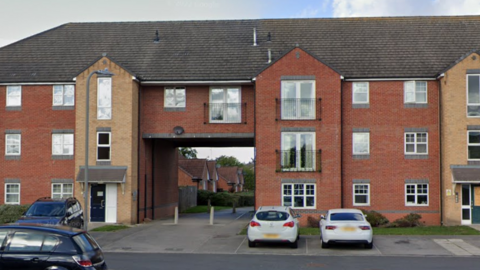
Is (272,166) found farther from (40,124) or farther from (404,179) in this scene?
(40,124)

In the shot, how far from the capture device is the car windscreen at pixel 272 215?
22.2m

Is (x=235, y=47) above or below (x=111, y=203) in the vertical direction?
above

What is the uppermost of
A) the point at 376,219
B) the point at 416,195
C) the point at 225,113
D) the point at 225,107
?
the point at 225,107

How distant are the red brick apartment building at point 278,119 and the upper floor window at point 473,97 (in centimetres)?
5

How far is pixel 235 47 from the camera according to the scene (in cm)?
3494

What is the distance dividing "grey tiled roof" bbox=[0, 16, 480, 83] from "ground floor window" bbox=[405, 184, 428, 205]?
5683 millimetres

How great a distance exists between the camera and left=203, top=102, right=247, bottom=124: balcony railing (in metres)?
32.6

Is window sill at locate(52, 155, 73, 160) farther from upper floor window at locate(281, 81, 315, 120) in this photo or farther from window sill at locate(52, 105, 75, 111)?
upper floor window at locate(281, 81, 315, 120)

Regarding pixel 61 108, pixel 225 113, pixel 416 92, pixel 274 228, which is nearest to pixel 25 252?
pixel 274 228

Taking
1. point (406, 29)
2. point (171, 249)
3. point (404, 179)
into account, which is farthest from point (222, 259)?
point (406, 29)

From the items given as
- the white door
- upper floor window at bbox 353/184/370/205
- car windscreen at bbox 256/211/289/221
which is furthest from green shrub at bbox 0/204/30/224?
upper floor window at bbox 353/184/370/205

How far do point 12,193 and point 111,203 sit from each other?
5.94 meters

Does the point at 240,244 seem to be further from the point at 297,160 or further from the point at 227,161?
the point at 227,161

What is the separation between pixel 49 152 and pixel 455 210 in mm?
20925
